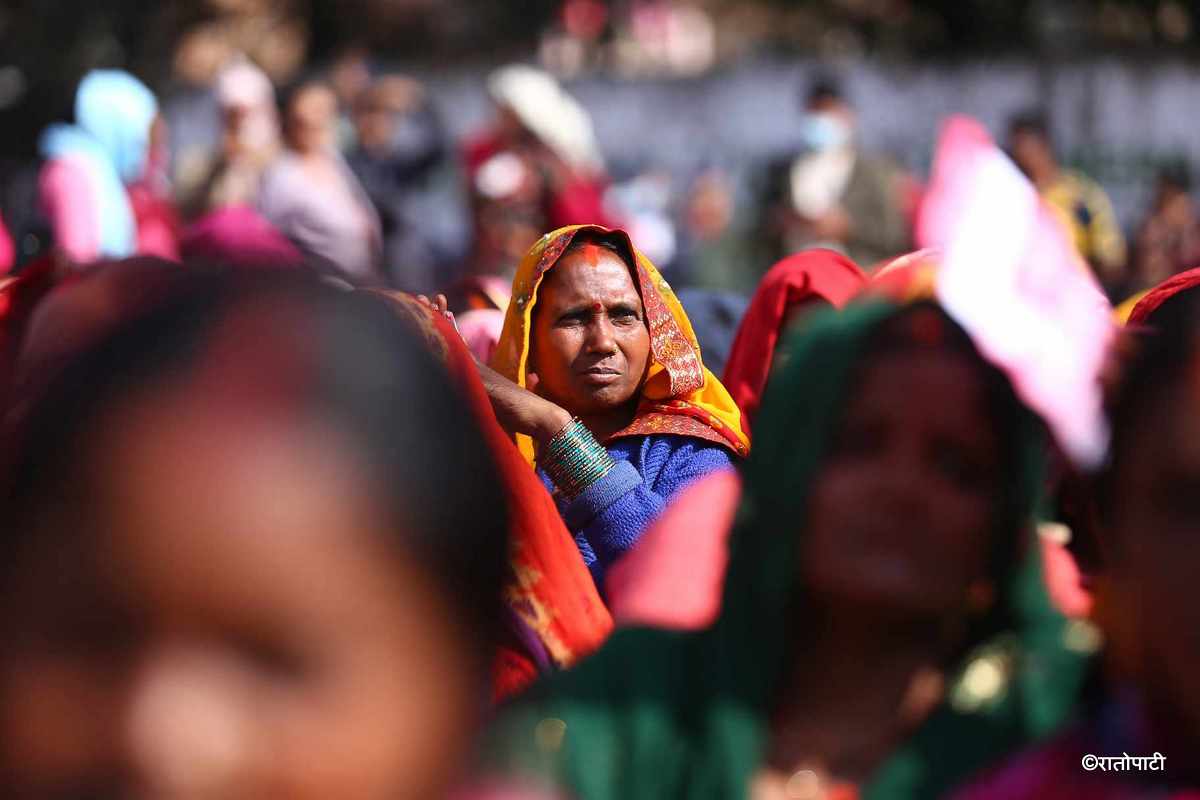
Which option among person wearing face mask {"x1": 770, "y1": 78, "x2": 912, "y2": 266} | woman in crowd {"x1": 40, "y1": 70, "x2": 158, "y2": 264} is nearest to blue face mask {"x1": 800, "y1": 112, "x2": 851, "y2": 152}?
person wearing face mask {"x1": 770, "y1": 78, "x2": 912, "y2": 266}

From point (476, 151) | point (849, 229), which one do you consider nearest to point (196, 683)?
point (476, 151)

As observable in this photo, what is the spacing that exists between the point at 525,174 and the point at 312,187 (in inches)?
32.5

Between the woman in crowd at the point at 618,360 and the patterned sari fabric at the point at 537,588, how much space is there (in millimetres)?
880

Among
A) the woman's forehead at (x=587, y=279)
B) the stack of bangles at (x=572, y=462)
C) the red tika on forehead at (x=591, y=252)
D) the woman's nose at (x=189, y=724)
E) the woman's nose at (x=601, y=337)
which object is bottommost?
the stack of bangles at (x=572, y=462)

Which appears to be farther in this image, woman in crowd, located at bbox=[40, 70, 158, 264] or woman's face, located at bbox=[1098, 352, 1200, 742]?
woman in crowd, located at bbox=[40, 70, 158, 264]

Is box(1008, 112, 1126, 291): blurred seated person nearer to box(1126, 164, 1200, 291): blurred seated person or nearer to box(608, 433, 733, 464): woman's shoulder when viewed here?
box(1126, 164, 1200, 291): blurred seated person

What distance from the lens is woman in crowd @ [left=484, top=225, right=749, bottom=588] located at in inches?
161

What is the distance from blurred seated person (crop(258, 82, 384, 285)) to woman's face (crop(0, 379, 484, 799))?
5.03 m

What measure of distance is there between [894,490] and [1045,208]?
2.58 feet

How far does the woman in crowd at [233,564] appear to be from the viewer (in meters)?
1.14

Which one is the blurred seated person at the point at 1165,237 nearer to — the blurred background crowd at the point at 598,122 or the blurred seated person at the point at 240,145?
the blurred background crowd at the point at 598,122

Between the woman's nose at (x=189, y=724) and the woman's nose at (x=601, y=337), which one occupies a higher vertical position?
the woman's nose at (x=189, y=724)

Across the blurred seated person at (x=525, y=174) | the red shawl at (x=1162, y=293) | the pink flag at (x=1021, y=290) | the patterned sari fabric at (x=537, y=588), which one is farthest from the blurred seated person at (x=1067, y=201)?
the pink flag at (x=1021, y=290)

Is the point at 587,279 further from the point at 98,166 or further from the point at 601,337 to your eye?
the point at 98,166
